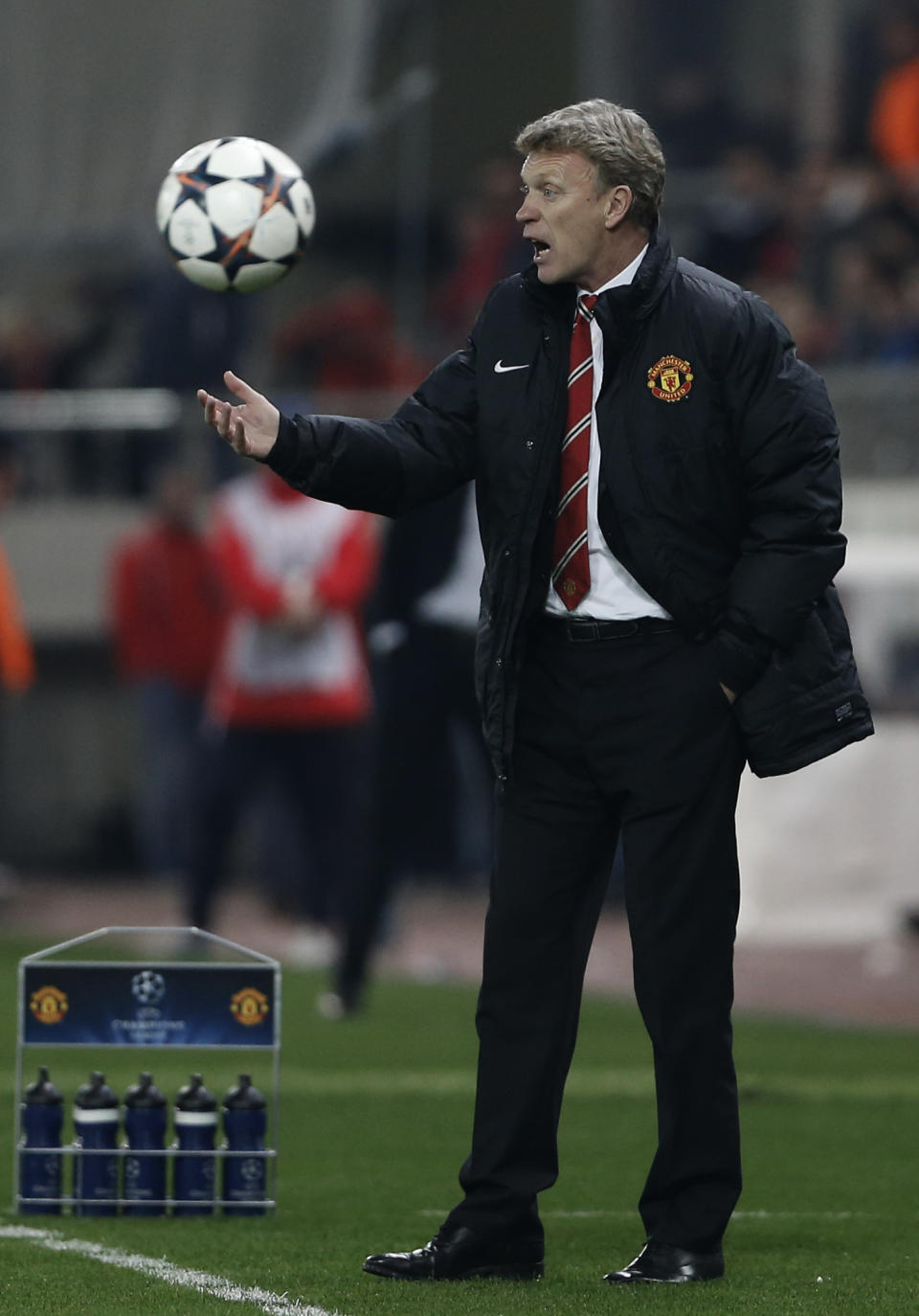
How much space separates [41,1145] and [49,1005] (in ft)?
1.06

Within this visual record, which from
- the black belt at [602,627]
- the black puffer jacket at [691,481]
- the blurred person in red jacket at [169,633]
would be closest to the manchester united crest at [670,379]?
the black puffer jacket at [691,481]

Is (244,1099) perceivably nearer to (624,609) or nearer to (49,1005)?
(49,1005)

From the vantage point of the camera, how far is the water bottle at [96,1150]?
21.4ft

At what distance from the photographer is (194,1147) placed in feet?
21.4

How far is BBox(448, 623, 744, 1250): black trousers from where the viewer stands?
5.72 meters

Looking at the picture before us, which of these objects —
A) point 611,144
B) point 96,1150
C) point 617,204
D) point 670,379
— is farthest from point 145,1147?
point 611,144

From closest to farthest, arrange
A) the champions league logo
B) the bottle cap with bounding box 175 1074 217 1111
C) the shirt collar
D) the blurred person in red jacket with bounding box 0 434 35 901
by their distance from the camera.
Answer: the shirt collar
the bottle cap with bounding box 175 1074 217 1111
the champions league logo
the blurred person in red jacket with bounding box 0 434 35 901

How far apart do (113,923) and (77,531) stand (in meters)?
3.76

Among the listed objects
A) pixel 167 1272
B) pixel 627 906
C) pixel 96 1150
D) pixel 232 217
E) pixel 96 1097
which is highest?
pixel 232 217

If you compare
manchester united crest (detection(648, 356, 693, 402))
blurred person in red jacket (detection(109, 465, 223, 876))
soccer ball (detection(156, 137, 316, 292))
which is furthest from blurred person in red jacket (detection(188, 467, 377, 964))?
manchester united crest (detection(648, 356, 693, 402))

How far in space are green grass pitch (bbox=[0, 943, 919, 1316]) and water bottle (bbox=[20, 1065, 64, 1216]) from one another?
68mm

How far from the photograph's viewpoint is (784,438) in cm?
559

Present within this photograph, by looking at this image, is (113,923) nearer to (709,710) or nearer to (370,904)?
(370,904)

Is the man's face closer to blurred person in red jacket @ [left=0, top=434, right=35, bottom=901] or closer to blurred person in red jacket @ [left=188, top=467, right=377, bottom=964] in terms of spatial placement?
blurred person in red jacket @ [left=188, top=467, right=377, bottom=964]
